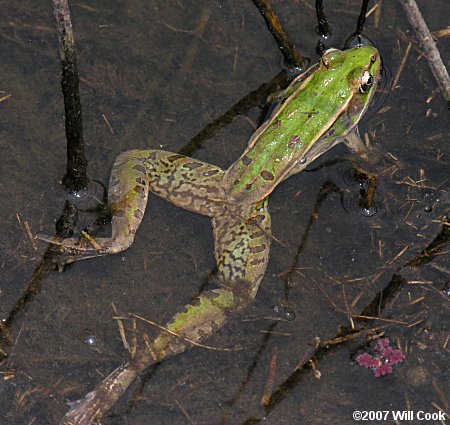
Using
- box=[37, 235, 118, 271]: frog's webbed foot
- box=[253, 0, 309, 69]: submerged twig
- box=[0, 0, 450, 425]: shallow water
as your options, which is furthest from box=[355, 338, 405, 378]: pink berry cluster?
box=[253, 0, 309, 69]: submerged twig

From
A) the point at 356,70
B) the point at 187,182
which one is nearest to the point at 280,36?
the point at 356,70

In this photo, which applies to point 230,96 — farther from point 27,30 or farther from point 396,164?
point 27,30

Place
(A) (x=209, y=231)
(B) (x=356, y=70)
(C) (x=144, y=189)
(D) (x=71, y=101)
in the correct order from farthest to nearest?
(A) (x=209, y=231)
(C) (x=144, y=189)
(B) (x=356, y=70)
(D) (x=71, y=101)

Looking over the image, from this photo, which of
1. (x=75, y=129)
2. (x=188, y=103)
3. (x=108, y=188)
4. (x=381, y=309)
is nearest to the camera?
(x=75, y=129)

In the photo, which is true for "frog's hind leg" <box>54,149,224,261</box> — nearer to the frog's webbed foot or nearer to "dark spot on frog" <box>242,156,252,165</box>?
the frog's webbed foot

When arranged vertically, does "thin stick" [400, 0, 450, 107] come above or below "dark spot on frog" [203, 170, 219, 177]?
above

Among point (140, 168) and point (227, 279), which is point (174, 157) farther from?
point (227, 279)

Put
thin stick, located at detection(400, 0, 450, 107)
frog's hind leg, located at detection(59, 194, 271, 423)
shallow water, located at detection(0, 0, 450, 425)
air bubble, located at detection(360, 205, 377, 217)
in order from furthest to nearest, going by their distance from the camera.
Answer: air bubble, located at detection(360, 205, 377, 217)
shallow water, located at detection(0, 0, 450, 425)
frog's hind leg, located at detection(59, 194, 271, 423)
thin stick, located at detection(400, 0, 450, 107)

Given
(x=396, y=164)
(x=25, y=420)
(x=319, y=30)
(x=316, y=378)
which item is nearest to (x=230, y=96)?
(x=319, y=30)
